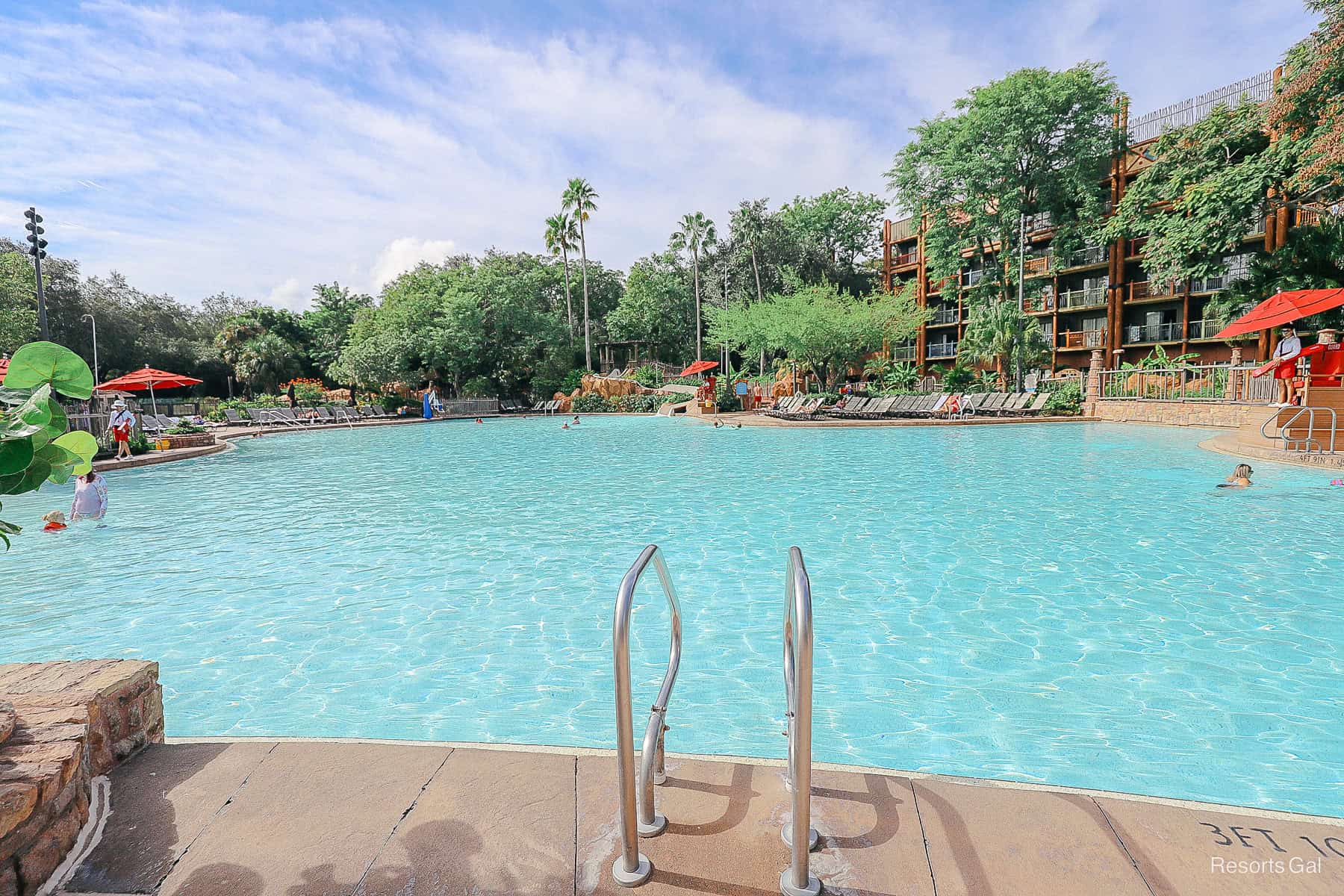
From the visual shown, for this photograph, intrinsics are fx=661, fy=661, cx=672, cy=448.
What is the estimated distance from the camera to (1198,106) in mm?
30500

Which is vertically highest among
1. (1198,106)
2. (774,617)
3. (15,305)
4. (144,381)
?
(1198,106)

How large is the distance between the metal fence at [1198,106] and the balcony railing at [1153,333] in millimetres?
9069

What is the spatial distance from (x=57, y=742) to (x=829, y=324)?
105 feet

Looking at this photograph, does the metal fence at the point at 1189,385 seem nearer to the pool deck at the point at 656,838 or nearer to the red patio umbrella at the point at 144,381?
the pool deck at the point at 656,838

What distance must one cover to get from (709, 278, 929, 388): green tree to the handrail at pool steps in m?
19.9

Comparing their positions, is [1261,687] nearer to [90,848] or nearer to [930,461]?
[90,848]

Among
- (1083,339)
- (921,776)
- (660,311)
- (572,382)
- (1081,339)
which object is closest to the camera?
(921,776)

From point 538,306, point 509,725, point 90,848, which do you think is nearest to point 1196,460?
point 509,725

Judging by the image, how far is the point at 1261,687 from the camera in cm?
423

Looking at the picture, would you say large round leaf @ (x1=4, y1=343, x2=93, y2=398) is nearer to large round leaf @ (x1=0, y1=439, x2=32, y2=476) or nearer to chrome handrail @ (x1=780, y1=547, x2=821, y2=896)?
large round leaf @ (x1=0, y1=439, x2=32, y2=476)

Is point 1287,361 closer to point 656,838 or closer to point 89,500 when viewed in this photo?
point 656,838

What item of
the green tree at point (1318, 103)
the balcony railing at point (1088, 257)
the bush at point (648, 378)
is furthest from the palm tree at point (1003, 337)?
the bush at point (648, 378)

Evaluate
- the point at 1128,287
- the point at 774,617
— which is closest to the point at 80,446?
the point at 774,617

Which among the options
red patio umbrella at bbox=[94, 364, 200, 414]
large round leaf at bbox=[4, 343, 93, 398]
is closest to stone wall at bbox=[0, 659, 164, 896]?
large round leaf at bbox=[4, 343, 93, 398]
